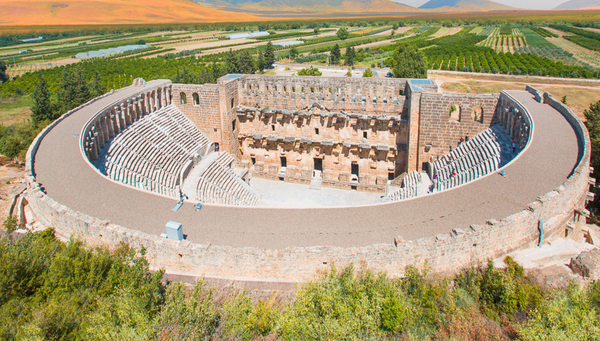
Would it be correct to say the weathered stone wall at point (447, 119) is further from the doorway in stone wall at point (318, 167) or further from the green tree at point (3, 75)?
the green tree at point (3, 75)

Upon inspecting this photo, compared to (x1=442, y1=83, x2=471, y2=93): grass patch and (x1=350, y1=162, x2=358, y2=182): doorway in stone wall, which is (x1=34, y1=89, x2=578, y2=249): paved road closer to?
(x1=350, y1=162, x2=358, y2=182): doorway in stone wall

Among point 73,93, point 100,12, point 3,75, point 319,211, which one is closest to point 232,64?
point 73,93

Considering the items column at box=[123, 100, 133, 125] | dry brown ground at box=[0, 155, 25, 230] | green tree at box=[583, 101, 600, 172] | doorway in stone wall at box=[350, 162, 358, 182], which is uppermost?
column at box=[123, 100, 133, 125]

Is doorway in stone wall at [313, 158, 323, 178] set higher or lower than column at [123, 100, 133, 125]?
lower

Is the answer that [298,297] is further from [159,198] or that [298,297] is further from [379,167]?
[379,167]

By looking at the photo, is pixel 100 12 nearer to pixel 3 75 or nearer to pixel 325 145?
pixel 3 75

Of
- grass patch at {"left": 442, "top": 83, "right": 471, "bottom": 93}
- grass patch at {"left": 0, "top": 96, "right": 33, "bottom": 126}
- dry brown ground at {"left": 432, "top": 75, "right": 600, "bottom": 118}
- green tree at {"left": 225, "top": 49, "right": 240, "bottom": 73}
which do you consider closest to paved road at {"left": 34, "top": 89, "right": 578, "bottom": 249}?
dry brown ground at {"left": 432, "top": 75, "right": 600, "bottom": 118}

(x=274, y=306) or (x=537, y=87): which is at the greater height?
(x=537, y=87)

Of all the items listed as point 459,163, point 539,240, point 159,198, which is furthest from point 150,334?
point 459,163

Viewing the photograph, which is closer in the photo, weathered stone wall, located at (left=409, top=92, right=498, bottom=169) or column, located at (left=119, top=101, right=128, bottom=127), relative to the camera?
weathered stone wall, located at (left=409, top=92, right=498, bottom=169)
